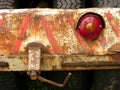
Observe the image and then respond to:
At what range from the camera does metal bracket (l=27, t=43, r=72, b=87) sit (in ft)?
7.00

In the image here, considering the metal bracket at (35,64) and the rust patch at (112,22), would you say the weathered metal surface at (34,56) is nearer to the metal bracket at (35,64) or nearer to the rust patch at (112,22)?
the metal bracket at (35,64)

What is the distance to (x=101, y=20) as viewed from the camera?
2.25 m

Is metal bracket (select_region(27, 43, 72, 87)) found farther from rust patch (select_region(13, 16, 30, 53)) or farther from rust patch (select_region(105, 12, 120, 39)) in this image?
rust patch (select_region(105, 12, 120, 39))

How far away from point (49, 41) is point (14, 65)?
0.82ft

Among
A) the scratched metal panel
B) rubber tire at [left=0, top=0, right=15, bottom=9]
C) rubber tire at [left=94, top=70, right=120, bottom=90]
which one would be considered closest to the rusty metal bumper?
the scratched metal panel

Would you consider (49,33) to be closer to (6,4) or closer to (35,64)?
(35,64)

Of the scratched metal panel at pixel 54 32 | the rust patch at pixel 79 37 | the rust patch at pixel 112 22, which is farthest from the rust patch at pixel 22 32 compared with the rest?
the rust patch at pixel 112 22

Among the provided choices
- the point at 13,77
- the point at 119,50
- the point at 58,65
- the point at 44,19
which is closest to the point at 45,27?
the point at 44,19

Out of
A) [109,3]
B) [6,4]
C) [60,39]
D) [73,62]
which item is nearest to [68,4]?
[109,3]

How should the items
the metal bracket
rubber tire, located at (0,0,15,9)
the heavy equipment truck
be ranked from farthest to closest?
1. rubber tire, located at (0,0,15,9)
2. the heavy equipment truck
3. the metal bracket

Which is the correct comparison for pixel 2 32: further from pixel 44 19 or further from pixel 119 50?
pixel 119 50

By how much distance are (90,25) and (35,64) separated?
0.38 meters

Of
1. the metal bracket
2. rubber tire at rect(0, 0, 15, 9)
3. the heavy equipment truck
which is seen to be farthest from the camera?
rubber tire at rect(0, 0, 15, 9)

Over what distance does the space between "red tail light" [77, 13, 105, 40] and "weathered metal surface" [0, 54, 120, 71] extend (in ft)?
0.43
